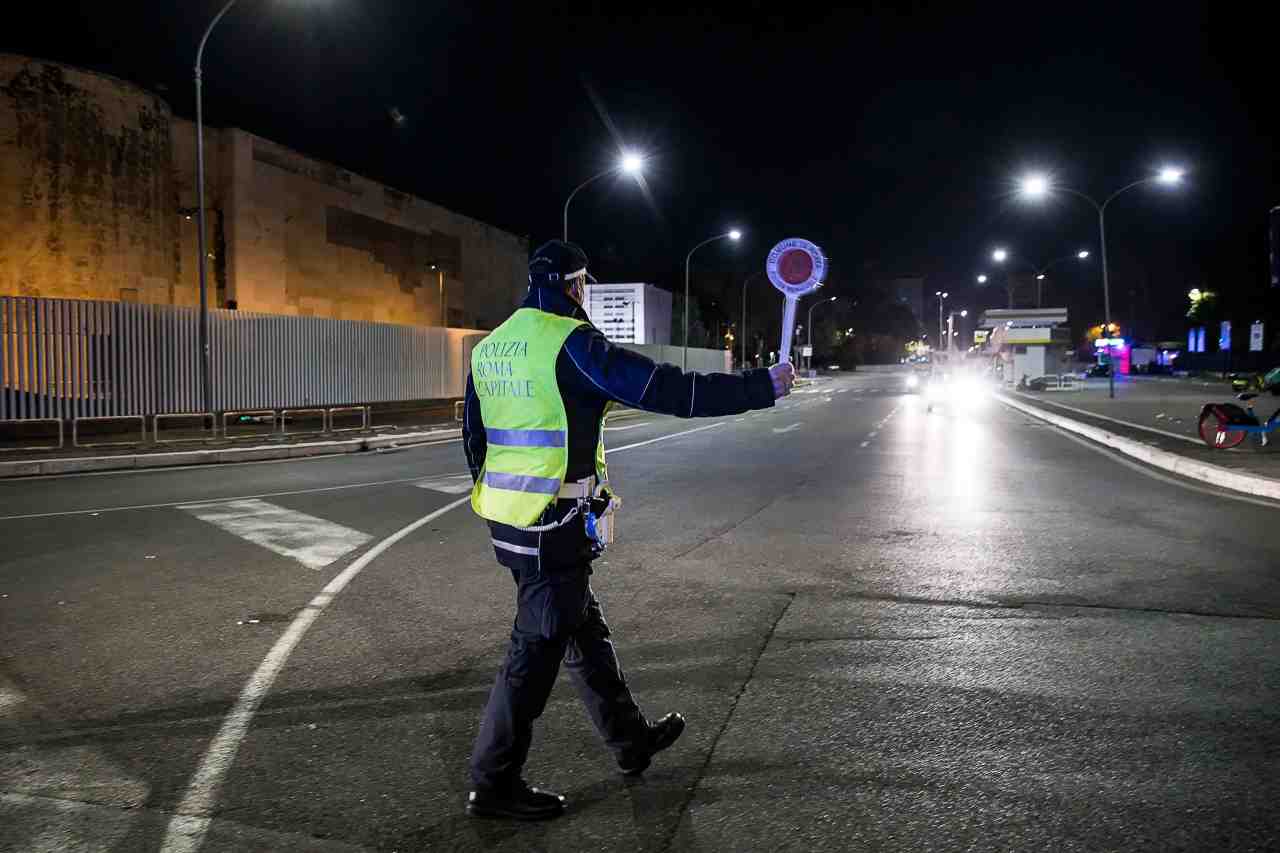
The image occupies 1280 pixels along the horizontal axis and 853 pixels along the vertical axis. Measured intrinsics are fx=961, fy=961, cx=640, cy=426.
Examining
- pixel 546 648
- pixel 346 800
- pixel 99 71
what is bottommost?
pixel 346 800

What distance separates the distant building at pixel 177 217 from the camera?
24.9m

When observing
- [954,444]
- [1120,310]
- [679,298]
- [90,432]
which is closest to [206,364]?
[90,432]

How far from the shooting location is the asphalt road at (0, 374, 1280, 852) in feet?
10.8

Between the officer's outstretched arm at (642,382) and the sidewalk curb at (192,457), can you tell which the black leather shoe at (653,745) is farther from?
the sidewalk curb at (192,457)

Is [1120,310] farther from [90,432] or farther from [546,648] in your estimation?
[546,648]

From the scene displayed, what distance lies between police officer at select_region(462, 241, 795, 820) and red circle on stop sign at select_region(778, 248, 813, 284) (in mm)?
1467

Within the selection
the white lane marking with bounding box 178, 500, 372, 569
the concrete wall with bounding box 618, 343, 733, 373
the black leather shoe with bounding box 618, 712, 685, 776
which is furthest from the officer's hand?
the concrete wall with bounding box 618, 343, 733, 373

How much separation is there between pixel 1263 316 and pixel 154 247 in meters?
77.0

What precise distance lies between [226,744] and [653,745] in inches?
69.8

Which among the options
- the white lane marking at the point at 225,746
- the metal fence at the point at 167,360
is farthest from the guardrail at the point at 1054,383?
the white lane marking at the point at 225,746

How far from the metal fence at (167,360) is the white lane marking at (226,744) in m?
15.1

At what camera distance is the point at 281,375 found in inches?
969

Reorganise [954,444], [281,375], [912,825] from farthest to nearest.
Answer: [281,375], [954,444], [912,825]

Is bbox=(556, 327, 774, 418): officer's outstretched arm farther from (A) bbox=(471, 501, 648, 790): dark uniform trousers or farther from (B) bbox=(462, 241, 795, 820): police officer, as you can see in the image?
(A) bbox=(471, 501, 648, 790): dark uniform trousers
